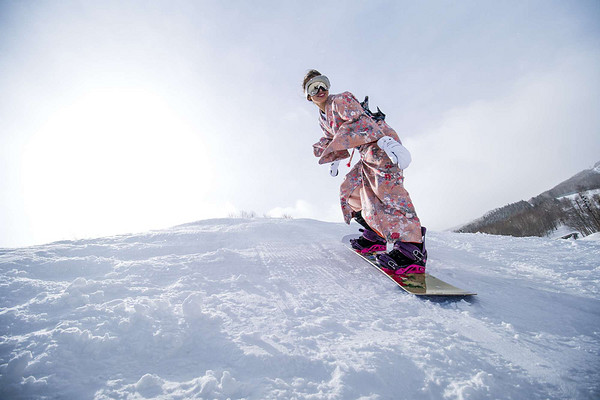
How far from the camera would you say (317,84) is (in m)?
2.55

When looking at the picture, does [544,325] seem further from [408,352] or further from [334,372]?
[334,372]

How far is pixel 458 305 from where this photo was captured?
4.50 feet

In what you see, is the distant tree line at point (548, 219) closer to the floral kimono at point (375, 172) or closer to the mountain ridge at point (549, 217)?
the mountain ridge at point (549, 217)

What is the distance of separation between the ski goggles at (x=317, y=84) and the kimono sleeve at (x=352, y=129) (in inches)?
14.7

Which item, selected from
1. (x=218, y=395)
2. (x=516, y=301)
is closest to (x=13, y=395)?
(x=218, y=395)

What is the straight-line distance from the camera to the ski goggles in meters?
2.55

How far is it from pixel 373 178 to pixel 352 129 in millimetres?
523

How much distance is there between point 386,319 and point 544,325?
0.73 m

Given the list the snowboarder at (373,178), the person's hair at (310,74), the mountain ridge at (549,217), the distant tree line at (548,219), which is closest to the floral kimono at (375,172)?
the snowboarder at (373,178)

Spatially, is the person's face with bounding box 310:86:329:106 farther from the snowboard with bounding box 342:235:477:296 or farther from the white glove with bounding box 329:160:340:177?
the snowboard with bounding box 342:235:477:296

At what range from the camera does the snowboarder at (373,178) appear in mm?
A: 2018

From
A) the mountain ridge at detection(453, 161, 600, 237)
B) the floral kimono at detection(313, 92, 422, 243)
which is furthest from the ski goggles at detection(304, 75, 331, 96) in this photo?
the mountain ridge at detection(453, 161, 600, 237)

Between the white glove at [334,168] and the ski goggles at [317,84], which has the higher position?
the ski goggles at [317,84]

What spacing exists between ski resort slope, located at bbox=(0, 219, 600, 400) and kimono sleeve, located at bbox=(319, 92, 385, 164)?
3.67ft
